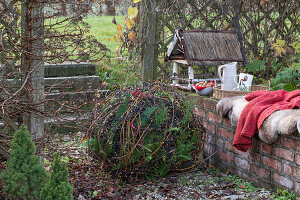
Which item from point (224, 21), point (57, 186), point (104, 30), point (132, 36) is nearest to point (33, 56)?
point (57, 186)

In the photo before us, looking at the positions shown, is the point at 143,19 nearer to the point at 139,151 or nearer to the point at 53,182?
the point at 139,151

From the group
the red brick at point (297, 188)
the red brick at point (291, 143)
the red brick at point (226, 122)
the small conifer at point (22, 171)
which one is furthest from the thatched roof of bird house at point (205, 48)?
the small conifer at point (22, 171)

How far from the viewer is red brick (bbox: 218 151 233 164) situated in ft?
13.4

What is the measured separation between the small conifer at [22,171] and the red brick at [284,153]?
208 cm

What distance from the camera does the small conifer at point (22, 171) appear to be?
240 cm

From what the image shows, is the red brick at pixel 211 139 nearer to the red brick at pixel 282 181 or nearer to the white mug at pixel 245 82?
the white mug at pixel 245 82

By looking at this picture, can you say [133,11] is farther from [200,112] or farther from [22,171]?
[22,171]

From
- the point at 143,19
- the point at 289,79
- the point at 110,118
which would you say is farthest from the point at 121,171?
the point at 143,19

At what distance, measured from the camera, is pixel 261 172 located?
3.60 m

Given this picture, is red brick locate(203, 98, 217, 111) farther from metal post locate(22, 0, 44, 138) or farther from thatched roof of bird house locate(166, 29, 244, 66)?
metal post locate(22, 0, 44, 138)

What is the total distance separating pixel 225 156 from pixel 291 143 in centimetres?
107

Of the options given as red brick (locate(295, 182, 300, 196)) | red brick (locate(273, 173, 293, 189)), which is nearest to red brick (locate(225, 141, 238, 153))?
red brick (locate(273, 173, 293, 189))

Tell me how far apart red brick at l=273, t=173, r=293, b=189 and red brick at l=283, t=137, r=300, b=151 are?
1.03 feet

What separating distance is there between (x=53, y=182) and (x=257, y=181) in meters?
2.20
